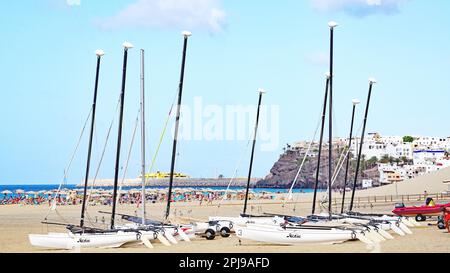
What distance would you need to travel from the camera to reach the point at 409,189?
83.4 metres

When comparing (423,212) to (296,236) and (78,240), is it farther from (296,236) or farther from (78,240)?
(78,240)

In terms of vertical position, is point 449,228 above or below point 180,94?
below

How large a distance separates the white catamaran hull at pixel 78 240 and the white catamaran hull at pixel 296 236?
5.02 m

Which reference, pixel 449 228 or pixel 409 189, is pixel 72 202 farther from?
pixel 449 228

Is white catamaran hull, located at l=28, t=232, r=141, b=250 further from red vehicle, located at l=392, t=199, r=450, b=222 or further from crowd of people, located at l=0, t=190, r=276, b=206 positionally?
crowd of people, located at l=0, t=190, r=276, b=206

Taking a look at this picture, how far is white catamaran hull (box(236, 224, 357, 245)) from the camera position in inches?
1025

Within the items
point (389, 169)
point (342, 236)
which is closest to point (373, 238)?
point (342, 236)

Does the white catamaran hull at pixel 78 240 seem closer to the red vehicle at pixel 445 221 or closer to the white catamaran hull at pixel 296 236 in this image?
the white catamaran hull at pixel 296 236

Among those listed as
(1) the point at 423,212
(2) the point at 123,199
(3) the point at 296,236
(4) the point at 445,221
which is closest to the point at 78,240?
(3) the point at 296,236

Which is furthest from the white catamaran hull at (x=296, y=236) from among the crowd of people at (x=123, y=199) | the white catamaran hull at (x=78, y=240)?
the crowd of people at (x=123, y=199)

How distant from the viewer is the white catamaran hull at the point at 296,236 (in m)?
26.0

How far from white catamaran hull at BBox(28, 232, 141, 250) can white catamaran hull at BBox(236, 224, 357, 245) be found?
5.02 meters
